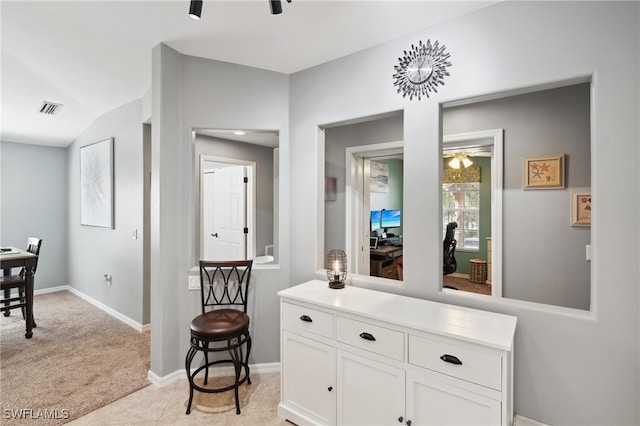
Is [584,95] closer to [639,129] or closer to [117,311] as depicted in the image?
[639,129]

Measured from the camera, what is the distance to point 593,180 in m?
1.60

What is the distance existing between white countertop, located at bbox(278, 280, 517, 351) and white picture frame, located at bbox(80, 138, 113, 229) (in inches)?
125

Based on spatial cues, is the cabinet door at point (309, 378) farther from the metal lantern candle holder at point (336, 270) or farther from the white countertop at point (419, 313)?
the metal lantern candle holder at point (336, 270)

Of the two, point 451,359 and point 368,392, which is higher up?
point 451,359

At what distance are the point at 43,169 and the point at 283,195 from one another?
4692 millimetres

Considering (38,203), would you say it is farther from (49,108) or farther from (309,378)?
(309,378)

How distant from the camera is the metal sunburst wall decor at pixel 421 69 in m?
2.02

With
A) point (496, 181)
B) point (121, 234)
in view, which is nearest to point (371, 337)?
point (496, 181)

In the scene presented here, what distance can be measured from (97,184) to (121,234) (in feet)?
3.17

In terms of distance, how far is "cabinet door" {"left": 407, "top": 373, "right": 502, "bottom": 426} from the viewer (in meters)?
1.42

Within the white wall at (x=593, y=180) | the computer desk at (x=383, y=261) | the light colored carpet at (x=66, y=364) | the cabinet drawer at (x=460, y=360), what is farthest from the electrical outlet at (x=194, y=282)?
the computer desk at (x=383, y=261)

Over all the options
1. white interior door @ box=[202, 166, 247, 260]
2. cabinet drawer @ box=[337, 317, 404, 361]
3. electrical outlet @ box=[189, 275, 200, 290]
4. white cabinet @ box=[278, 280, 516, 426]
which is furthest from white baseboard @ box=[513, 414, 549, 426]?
white interior door @ box=[202, 166, 247, 260]

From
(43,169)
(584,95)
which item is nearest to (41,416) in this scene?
(43,169)

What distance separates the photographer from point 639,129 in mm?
1482
